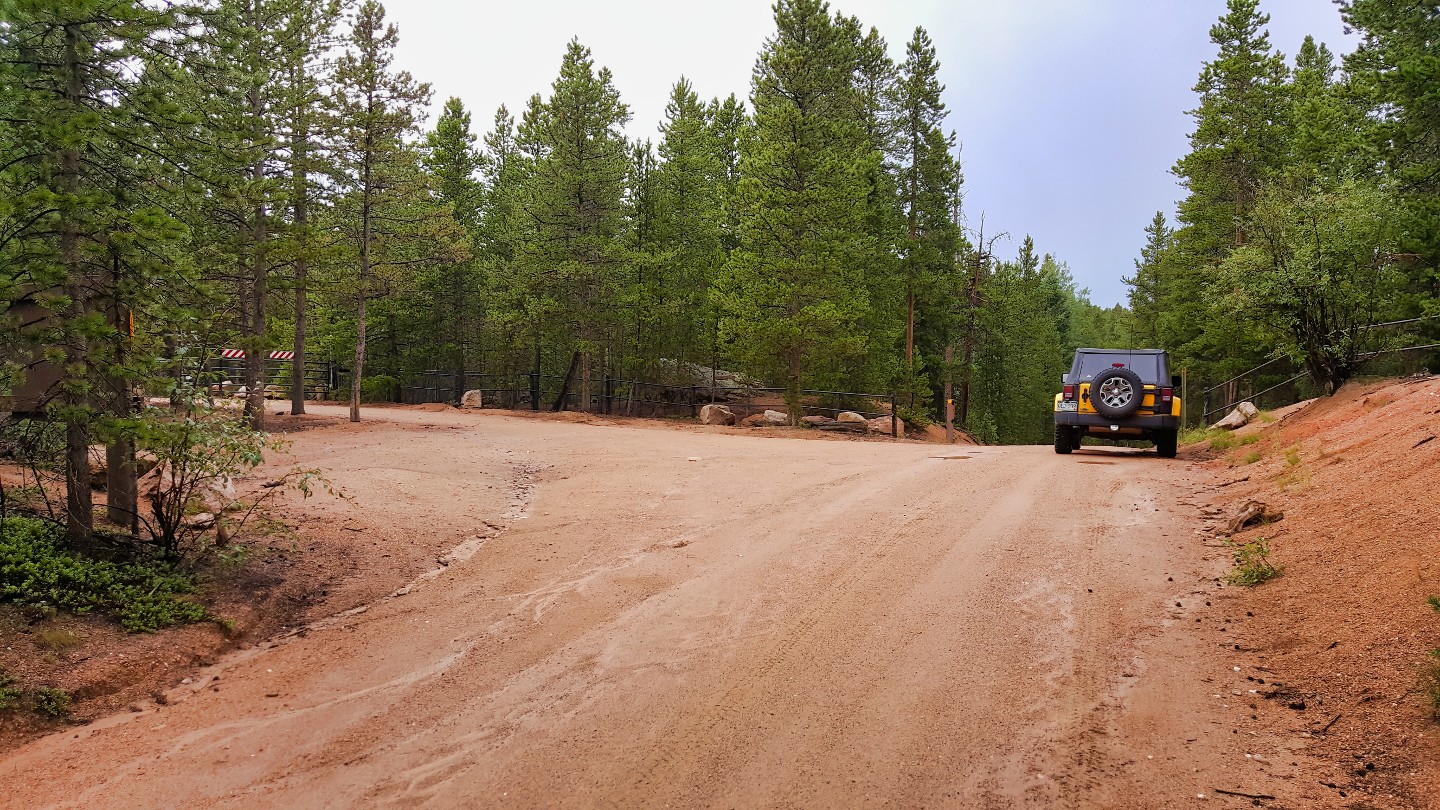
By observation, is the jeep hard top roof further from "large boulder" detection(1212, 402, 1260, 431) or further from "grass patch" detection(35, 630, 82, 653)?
"grass patch" detection(35, 630, 82, 653)

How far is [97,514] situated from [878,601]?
7044 millimetres

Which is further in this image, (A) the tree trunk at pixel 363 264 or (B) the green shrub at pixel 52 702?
(A) the tree trunk at pixel 363 264

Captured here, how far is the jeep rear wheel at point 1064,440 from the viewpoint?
47.1ft

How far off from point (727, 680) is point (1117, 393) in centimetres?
1130

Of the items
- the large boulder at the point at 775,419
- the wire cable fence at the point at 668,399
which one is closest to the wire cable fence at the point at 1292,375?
the wire cable fence at the point at 668,399

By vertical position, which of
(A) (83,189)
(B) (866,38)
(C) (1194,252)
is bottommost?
(A) (83,189)

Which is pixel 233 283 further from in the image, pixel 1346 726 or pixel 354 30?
pixel 1346 726

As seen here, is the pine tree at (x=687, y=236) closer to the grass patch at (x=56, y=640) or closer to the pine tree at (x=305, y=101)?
the pine tree at (x=305, y=101)

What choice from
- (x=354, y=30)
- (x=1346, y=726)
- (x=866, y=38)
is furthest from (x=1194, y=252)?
(x=1346, y=726)

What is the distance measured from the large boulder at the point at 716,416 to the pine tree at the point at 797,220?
6.95 feet

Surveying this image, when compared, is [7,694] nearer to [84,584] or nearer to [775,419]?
[84,584]

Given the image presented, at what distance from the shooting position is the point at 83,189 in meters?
6.13

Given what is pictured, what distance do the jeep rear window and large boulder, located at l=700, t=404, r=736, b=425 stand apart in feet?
43.3

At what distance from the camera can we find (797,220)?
2339 cm
